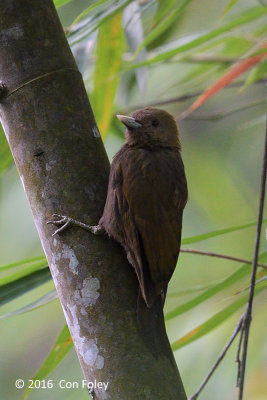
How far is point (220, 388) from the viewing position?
3371mm

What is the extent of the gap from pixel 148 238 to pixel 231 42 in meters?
1.39

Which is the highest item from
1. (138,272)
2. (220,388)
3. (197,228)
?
(138,272)

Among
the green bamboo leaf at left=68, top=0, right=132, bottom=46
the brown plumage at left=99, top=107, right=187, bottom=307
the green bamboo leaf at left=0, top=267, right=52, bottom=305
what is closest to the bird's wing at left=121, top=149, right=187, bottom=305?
the brown plumage at left=99, top=107, right=187, bottom=307

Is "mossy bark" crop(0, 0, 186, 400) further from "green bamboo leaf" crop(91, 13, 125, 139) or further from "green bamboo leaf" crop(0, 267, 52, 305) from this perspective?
"green bamboo leaf" crop(91, 13, 125, 139)

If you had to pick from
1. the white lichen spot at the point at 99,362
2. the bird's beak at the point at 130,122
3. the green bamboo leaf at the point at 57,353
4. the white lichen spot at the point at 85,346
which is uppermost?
the bird's beak at the point at 130,122

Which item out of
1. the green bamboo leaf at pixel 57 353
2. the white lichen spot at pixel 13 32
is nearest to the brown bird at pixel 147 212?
the green bamboo leaf at pixel 57 353

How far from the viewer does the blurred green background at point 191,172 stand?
113 inches

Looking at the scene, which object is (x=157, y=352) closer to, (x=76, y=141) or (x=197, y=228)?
(x=76, y=141)

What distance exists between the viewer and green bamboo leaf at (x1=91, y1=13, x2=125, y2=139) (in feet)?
9.11

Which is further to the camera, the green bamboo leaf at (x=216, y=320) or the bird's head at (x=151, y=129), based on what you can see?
the bird's head at (x=151, y=129)

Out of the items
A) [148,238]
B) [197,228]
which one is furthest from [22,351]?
[148,238]

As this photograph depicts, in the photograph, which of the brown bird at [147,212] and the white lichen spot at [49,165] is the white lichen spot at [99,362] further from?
the white lichen spot at [49,165]

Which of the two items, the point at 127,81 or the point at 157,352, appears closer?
the point at 157,352

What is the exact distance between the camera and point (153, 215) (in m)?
2.28
